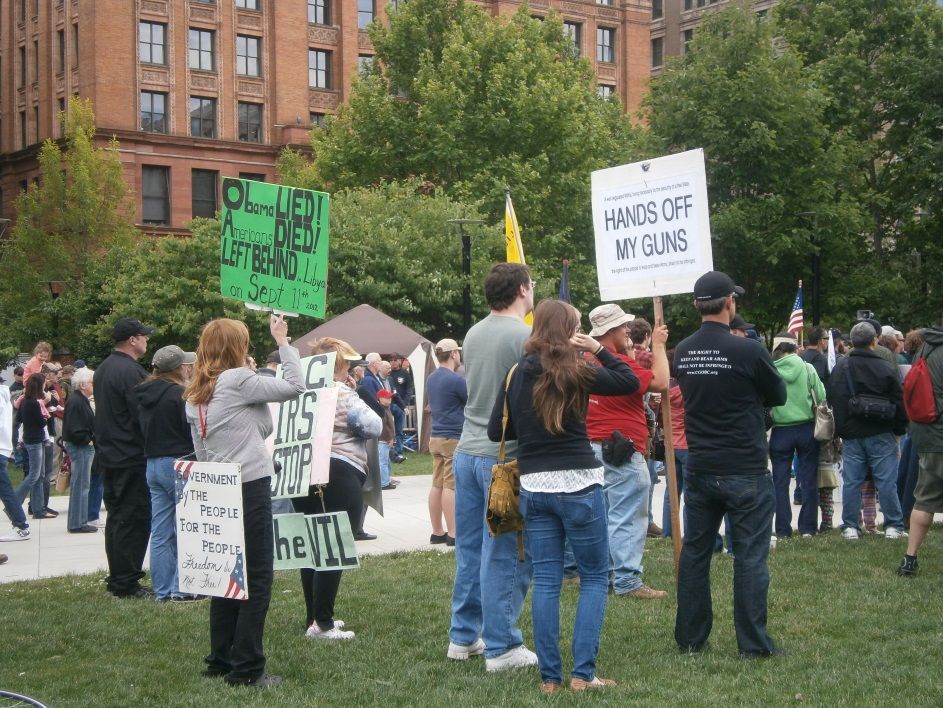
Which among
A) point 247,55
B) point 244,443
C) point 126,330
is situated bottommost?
point 244,443

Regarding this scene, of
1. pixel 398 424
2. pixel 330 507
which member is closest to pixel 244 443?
pixel 330 507

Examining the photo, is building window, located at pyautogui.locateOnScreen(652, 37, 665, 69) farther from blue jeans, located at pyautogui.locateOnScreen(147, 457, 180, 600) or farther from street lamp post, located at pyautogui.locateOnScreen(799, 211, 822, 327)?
blue jeans, located at pyautogui.locateOnScreen(147, 457, 180, 600)

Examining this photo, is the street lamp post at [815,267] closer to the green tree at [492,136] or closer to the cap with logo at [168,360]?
the green tree at [492,136]

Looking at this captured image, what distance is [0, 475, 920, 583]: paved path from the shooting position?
11.6 meters

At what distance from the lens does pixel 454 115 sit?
128ft

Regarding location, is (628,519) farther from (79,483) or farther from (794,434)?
(79,483)

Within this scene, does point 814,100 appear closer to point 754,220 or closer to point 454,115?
point 754,220

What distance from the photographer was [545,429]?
239 inches

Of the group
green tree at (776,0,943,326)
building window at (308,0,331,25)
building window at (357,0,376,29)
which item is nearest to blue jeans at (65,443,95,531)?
green tree at (776,0,943,326)

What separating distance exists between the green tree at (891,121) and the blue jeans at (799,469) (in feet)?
88.9

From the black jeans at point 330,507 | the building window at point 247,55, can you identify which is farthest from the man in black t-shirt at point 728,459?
the building window at point 247,55

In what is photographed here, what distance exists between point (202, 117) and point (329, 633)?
53.1m

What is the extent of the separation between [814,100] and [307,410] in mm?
30826

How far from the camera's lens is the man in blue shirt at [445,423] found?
11.7m
